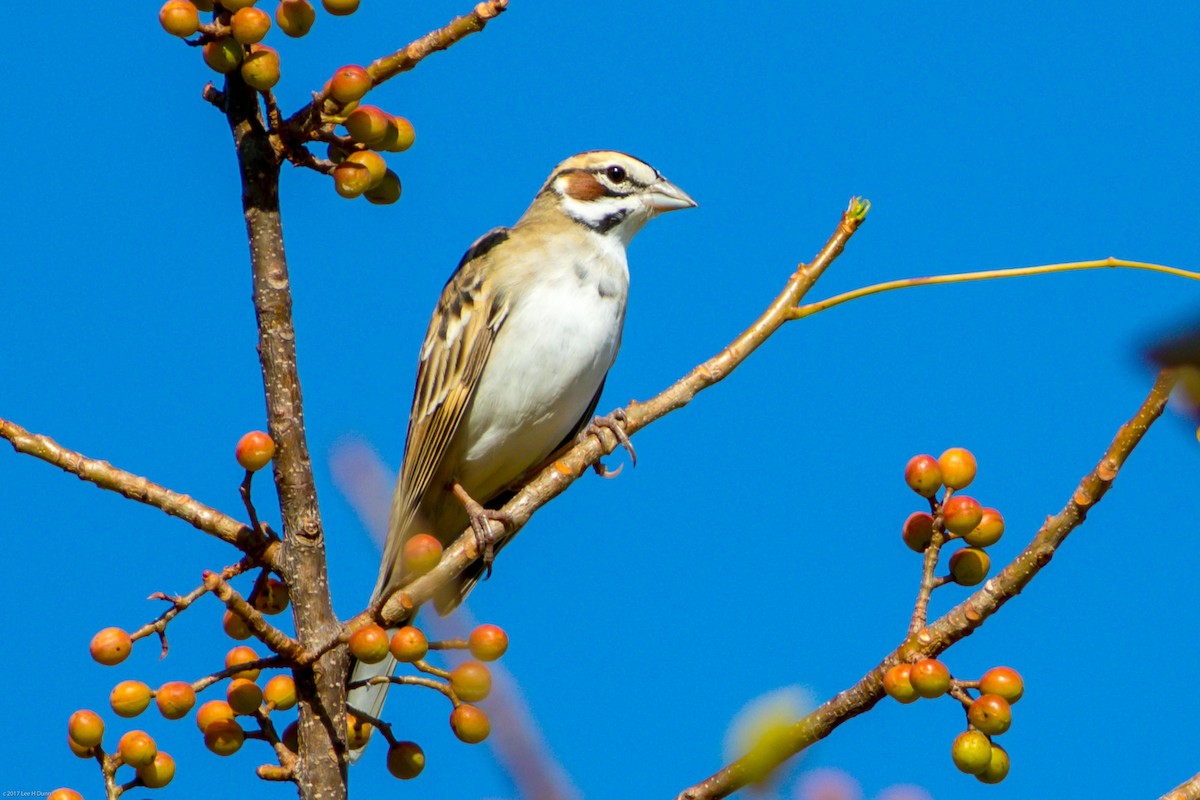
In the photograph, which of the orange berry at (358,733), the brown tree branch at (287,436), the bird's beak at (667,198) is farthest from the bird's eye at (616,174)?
the orange berry at (358,733)

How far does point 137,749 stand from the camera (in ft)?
8.87

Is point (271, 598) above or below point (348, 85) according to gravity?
below

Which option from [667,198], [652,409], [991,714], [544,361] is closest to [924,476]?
[991,714]

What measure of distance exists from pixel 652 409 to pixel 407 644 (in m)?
1.00

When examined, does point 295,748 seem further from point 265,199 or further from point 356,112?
point 356,112

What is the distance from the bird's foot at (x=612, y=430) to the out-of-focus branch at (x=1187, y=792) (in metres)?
1.67

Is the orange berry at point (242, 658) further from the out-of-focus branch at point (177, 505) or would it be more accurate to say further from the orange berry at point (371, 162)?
the orange berry at point (371, 162)

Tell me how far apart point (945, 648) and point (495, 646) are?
998 millimetres

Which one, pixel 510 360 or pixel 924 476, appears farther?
pixel 510 360

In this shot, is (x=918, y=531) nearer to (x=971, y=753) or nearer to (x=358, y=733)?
(x=971, y=753)

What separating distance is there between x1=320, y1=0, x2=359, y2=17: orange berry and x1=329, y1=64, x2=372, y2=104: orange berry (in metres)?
0.21

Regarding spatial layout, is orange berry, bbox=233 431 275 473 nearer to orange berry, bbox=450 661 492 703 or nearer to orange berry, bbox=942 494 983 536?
→ orange berry, bbox=450 661 492 703

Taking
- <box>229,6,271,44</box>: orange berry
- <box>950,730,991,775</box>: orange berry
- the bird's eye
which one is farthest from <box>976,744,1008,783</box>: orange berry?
the bird's eye

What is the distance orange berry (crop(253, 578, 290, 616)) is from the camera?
317cm
